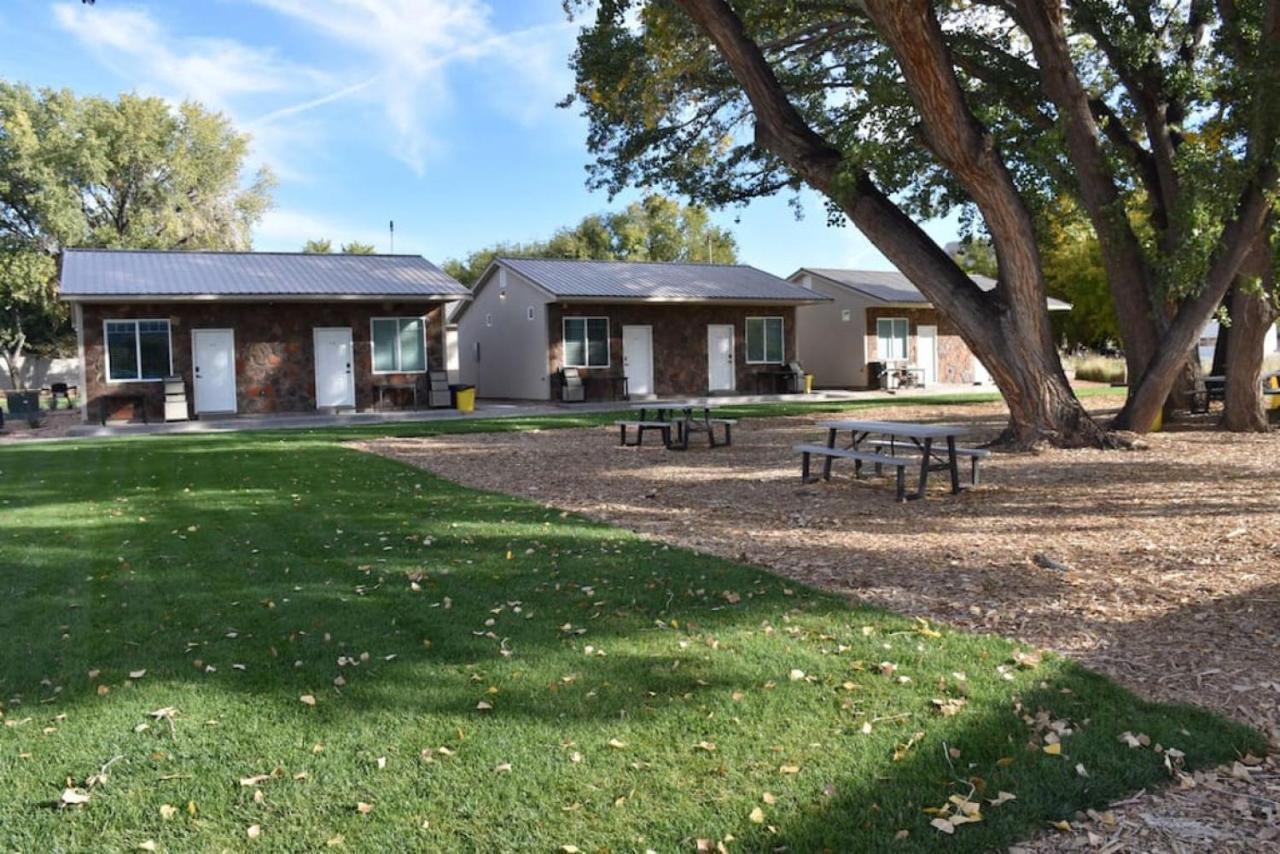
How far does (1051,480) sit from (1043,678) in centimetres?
644

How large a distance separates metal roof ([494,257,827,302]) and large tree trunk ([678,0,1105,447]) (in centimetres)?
1361

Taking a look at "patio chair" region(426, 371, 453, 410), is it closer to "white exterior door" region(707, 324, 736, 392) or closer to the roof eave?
the roof eave

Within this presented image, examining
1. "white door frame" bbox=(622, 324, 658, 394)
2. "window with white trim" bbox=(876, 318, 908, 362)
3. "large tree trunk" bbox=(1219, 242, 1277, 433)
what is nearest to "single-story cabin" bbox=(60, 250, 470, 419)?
"white door frame" bbox=(622, 324, 658, 394)

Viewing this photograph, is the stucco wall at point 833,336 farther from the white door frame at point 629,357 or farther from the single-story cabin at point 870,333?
the white door frame at point 629,357

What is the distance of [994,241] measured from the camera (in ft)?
41.5

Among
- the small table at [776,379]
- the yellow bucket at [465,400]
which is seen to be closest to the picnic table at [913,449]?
the yellow bucket at [465,400]

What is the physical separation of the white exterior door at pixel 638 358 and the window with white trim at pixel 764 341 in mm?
3104

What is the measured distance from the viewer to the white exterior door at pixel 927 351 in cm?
3222

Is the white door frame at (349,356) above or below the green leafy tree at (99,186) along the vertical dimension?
below

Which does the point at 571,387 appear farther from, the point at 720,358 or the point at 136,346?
the point at 136,346

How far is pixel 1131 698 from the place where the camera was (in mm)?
4059

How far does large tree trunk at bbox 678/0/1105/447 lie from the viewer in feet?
38.8

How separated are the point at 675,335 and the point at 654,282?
5.22 feet

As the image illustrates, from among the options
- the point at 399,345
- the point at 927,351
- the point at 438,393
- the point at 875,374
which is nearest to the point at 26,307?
the point at 399,345
